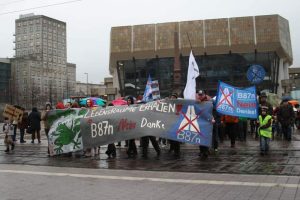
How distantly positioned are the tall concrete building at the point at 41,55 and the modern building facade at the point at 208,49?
35.9 meters

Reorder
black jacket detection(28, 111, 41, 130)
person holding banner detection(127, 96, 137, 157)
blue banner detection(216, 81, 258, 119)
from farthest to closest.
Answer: black jacket detection(28, 111, 41, 130) → person holding banner detection(127, 96, 137, 157) → blue banner detection(216, 81, 258, 119)

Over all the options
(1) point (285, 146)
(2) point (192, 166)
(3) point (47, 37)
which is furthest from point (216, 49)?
(3) point (47, 37)

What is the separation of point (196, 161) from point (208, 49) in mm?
46031

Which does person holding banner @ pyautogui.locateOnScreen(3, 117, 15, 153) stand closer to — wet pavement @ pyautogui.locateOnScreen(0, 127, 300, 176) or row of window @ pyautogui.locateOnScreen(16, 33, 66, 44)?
wet pavement @ pyautogui.locateOnScreen(0, 127, 300, 176)

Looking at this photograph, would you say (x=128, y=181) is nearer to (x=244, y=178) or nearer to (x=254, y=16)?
(x=244, y=178)

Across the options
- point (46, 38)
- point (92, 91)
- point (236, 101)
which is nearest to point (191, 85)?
point (236, 101)

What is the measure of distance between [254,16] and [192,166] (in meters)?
48.1

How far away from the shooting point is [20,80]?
99.4m

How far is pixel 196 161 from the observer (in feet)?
38.9

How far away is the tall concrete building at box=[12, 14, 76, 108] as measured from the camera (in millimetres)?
100200

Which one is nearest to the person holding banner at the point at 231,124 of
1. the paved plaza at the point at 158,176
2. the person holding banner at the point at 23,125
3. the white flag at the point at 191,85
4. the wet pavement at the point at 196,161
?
the wet pavement at the point at 196,161

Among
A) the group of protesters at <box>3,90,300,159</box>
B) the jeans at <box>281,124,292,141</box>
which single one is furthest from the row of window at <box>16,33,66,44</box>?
the jeans at <box>281,124,292,141</box>

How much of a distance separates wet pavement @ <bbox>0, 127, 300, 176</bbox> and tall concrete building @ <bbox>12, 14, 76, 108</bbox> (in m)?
78.5

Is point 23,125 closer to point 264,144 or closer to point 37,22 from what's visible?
point 264,144
